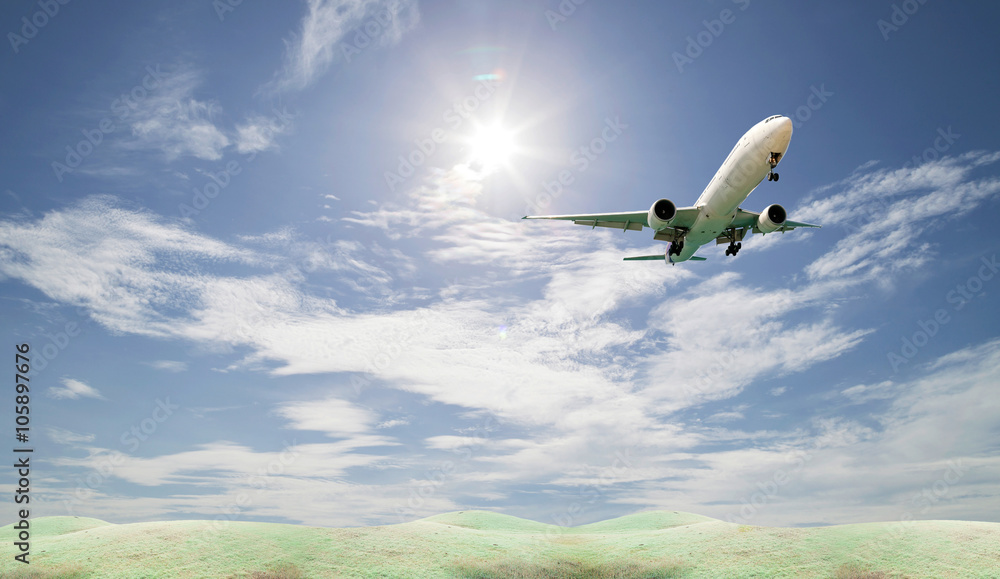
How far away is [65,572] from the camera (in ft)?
148

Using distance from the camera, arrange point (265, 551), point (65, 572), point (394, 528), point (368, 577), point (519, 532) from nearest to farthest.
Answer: point (65, 572), point (368, 577), point (265, 551), point (394, 528), point (519, 532)

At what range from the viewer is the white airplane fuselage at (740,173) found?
1558 inches

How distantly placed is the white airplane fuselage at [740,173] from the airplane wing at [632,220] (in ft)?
3.40

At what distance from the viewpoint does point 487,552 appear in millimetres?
57375

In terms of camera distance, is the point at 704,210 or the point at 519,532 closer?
the point at 704,210

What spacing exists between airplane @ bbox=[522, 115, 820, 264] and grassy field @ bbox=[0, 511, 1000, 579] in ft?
98.5

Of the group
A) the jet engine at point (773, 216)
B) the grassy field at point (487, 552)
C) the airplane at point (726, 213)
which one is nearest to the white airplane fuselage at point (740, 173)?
the airplane at point (726, 213)

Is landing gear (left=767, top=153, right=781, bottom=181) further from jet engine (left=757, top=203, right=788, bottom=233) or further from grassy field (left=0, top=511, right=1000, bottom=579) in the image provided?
grassy field (left=0, top=511, right=1000, bottom=579)

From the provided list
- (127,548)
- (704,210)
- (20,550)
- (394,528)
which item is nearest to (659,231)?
(704,210)

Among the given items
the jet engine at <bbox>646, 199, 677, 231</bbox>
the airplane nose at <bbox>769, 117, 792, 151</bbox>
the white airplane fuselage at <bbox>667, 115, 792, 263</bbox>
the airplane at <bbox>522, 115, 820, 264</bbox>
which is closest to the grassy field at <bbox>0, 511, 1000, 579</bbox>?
the airplane at <bbox>522, 115, 820, 264</bbox>

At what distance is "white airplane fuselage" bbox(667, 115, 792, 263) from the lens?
3956 cm

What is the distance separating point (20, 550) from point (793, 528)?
77153mm

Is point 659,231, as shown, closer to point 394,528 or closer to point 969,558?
point 969,558

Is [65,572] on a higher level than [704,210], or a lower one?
lower
